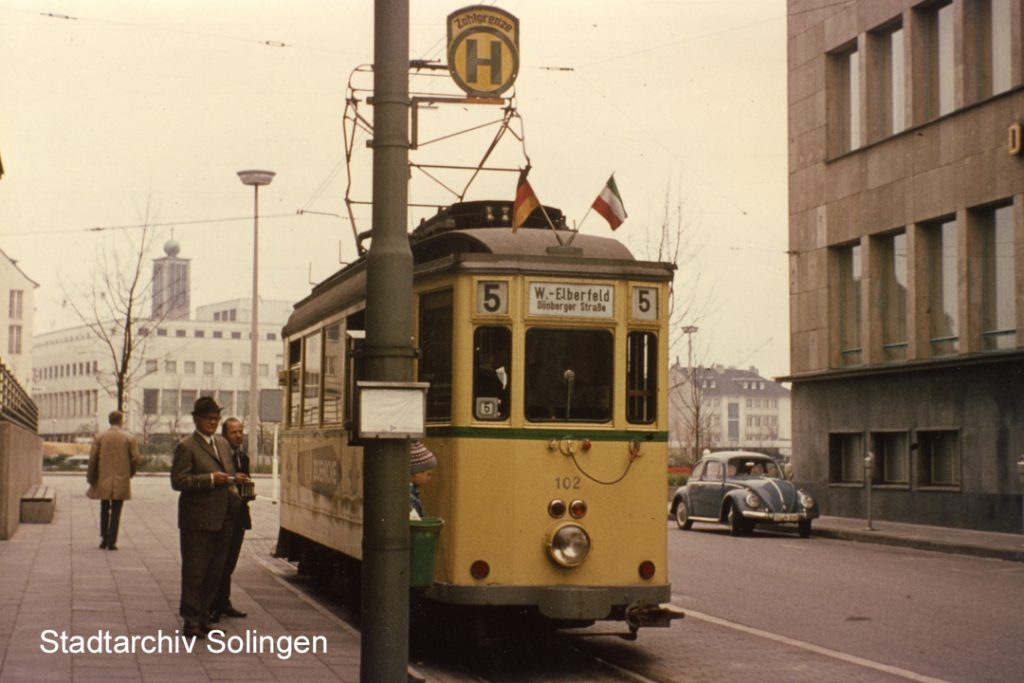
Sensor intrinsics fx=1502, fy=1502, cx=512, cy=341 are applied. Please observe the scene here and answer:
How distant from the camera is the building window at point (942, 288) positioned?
1188 inches

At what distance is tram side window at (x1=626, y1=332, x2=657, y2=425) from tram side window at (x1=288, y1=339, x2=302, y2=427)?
573 centimetres

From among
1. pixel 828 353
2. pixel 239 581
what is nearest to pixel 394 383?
pixel 239 581

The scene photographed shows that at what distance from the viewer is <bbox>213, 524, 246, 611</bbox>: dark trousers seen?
12.5m

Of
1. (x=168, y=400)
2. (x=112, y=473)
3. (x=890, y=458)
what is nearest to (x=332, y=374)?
(x=112, y=473)

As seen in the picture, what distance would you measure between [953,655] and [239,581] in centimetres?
796

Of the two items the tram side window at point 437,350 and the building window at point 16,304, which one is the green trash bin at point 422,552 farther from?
the building window at point 16,304

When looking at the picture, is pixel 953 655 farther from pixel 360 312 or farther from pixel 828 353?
pixel 828 353

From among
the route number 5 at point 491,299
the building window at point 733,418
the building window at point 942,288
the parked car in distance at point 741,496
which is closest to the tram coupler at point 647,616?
the route number 5 at point 491,299

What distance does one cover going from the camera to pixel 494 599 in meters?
10.5

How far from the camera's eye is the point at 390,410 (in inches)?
305

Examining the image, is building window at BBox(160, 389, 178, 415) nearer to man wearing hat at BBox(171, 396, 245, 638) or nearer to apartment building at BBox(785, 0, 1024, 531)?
apartment building at BBox(785, 0, 1024, 531)

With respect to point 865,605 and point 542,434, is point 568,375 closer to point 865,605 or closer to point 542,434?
point 542,434

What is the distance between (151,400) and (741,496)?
341 feet

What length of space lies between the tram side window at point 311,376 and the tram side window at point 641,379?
4319 millimetres
